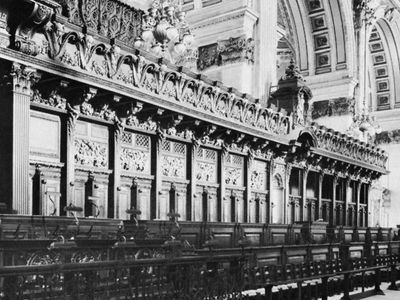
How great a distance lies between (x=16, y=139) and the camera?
7.44 meters

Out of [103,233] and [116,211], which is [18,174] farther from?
[116,211]

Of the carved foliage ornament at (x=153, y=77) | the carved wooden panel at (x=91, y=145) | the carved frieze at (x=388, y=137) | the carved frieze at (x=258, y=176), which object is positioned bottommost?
the carved frieze at (x=258, y=176)

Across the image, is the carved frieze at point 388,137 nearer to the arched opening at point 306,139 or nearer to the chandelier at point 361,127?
the chandelier at point 361,127

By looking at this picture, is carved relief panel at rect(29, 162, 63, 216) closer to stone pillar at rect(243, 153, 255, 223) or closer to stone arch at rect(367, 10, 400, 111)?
stone pillar at rect(243, 153, 255, 223)

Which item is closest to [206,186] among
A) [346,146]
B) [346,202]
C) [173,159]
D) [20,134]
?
[173,159]

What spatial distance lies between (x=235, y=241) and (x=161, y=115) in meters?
2.81

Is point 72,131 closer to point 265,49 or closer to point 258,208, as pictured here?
point 258,208

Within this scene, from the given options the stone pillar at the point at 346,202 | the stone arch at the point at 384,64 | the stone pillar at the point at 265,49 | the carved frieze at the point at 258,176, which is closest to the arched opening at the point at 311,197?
the stone pillar at the point at 346,202

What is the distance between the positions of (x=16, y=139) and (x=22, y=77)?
2.82ft

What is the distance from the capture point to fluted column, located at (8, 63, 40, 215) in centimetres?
730

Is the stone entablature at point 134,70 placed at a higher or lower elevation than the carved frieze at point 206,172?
higher

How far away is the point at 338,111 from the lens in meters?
22.7

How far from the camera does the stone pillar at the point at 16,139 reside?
7.29 m

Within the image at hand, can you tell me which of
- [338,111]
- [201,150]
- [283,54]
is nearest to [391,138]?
[338,111]
